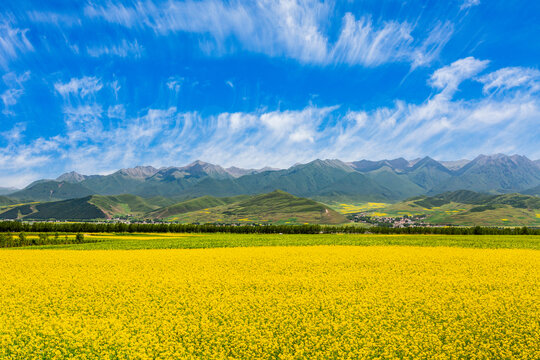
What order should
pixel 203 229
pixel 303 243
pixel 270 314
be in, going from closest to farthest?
1. pixel 270 314
2. pixel 303 243
3. pixel 203 229

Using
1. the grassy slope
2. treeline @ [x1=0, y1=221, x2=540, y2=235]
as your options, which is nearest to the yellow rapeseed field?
the grassy slope

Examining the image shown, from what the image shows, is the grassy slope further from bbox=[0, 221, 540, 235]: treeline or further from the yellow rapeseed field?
the yellow rapeseed field

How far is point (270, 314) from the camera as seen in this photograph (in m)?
18.8

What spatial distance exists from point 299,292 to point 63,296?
18.4m

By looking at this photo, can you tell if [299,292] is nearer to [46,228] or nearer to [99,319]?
[99,319]

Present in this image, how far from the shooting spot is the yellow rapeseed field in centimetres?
1480

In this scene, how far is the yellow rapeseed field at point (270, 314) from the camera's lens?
14805mm

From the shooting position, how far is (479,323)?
18.2 meters

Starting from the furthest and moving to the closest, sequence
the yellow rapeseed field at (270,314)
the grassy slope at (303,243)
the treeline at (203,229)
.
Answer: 1. the treeline at (203,229)
2. the grassy slope at (303,243)
3. the yellow rapeseed field at (270,314)

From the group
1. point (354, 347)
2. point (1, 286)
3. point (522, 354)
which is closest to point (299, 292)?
point (354, 347)

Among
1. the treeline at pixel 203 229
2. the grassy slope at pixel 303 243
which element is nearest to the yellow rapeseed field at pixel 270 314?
the grassy slope at pixel 303 243

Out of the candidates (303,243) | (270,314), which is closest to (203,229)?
(303,243)

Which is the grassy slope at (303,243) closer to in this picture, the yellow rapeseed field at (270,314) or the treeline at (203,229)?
the treeline at (203,229)

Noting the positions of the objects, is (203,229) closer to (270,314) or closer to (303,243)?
(303,243)
